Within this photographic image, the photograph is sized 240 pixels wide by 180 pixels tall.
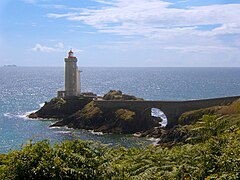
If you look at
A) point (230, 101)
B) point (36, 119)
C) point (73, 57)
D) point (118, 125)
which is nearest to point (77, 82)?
point (73, 57)

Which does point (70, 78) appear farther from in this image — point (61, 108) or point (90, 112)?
point (90, 112)

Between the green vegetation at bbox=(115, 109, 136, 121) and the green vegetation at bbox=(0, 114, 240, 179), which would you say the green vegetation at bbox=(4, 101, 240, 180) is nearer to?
the green vegetation at bbox=(0, 114, 240, 179)

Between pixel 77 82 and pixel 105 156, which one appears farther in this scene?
pixel 77 82

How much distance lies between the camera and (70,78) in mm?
72312

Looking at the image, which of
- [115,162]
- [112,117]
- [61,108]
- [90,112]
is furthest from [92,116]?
[115,162]

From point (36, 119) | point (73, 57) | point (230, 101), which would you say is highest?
point (73, 57)

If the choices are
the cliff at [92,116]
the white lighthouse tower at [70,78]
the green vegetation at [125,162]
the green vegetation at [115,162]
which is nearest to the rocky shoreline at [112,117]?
the cliff at [92,116]

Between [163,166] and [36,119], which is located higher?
[163,166]

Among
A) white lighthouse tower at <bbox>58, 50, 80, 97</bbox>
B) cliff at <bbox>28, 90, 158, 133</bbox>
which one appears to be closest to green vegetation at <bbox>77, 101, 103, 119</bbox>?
cliff at <bbox>28, 90, 158, 133</bbox>

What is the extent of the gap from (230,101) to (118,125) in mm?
16620

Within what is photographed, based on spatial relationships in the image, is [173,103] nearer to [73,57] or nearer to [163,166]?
[73,57]

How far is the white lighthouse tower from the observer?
71.9 metres

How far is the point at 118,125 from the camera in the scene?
54.7 m

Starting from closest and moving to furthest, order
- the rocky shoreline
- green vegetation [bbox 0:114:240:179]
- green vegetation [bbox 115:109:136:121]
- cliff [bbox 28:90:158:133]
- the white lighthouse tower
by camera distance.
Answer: green vegetation [bbox 0:114:240:179]
the rocky shoreline
cliff [bbox 28:90:158:133]
green vegetation [bbox 115:109:136:121]
the white lighthouse tower
